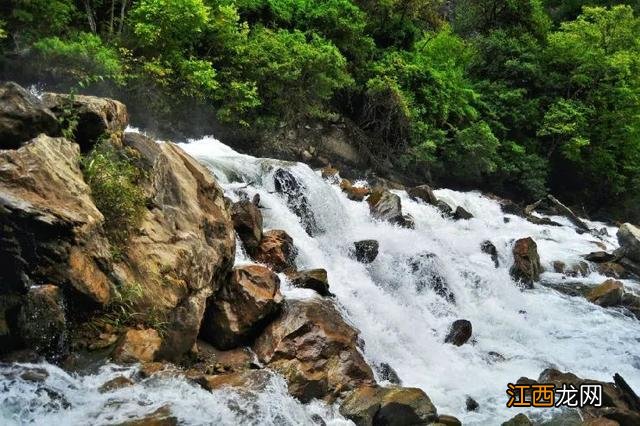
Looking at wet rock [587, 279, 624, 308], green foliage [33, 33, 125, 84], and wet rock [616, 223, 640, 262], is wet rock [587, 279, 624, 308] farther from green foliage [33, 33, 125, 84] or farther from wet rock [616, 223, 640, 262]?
green foliage [33, 33, 125, 84]

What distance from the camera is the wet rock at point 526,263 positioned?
1250 centimetres

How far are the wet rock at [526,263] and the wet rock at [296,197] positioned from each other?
5.14m

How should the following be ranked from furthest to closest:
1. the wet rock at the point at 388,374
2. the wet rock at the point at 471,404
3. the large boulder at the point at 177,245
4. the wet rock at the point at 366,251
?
the wet rock at the point at 366,251
the wet rock at the point at 388,374
the wet rock at the point at 471,404
the large boulder at the point at 177,245

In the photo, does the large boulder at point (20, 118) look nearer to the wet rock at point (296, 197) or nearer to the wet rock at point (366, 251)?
the wet rock at point (296, 197)

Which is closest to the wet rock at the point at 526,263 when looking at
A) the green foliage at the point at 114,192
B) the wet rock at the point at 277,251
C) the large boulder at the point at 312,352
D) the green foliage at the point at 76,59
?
the wet rock at the point at 277,251

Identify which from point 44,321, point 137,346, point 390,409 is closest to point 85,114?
point 44,321

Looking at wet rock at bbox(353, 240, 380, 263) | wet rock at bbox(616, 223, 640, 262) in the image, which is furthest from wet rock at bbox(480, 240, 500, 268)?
wet rock at bbox(616, 223, 640, 262)

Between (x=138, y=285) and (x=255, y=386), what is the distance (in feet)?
5.55

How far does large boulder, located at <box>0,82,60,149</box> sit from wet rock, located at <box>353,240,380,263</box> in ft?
20.7

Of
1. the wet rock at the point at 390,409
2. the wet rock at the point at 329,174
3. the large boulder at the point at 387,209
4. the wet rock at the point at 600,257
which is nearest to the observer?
the wet rock at the point at 390,409

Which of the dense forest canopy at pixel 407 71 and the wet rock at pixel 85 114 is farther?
the dense forest canopy at pixel 407 71

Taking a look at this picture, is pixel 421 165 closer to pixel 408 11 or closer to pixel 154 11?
pixel 408 11

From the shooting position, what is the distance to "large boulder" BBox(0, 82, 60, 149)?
17.6 feet

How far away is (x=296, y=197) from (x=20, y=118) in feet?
21.5
